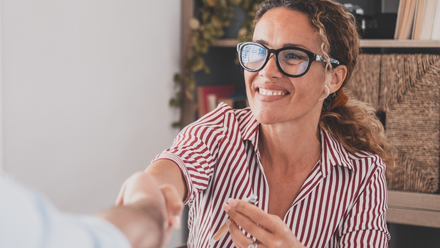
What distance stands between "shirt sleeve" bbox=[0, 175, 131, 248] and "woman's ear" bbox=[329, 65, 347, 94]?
1.04 meters

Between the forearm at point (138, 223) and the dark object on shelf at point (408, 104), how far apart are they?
5.03 ft

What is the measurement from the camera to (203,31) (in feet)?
6.98

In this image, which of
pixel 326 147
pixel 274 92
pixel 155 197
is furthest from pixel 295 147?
pixel 155 197

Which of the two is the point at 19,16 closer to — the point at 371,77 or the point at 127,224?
the point at 127,224

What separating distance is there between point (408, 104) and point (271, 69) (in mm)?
1017

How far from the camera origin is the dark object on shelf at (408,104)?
1.81m

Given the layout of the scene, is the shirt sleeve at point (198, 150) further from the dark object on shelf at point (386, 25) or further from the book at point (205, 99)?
the dark object on shelf at point (386, 25)

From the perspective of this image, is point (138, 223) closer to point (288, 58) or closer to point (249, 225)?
point (249, 225)

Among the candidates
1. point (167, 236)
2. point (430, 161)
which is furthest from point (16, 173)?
point (430, 161)

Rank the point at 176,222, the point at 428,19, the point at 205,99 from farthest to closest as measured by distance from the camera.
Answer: the point at 205,99
the point at 428,19
the point at 176,222

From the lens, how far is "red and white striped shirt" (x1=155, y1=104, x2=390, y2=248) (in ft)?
3.88

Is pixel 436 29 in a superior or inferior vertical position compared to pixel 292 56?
superior

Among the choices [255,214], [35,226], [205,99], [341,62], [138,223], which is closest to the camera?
[35,226]

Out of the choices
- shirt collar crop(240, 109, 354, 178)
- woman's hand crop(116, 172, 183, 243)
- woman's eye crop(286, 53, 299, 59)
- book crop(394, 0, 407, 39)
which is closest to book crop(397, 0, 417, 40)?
book crop(394, 0, 407, 39)
